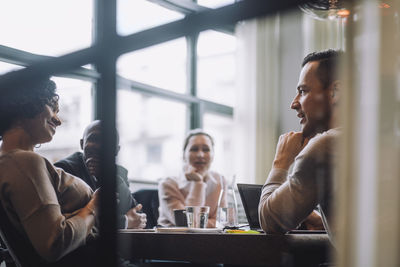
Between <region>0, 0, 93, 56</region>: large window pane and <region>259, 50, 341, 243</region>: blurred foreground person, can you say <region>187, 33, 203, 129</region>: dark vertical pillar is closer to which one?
<region>0, 0, 93, 56</region>: large window pane

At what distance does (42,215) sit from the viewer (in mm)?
1416

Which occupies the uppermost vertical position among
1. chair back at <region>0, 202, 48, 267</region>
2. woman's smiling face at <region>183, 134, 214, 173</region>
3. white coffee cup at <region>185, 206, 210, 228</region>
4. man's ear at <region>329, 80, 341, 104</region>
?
woman's smiling face at <region>183, 134, 214, 173</region>

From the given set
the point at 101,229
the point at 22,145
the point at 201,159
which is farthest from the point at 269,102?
the point at 101,229

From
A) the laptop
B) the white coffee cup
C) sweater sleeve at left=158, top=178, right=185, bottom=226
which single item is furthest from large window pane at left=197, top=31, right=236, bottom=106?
the white coffee cup

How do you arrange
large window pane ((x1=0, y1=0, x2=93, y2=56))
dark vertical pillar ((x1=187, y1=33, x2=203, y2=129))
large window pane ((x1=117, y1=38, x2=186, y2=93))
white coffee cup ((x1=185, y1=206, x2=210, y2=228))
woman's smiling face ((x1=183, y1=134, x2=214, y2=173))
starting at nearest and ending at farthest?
white coffee cup ((x1=185, y1=206, x2=210, y2=228)) < large window pane ((x1=0, y1=0, x2=93, y2=56)) < woman's smiling face ((x1=183, y1=134, x2=214, y2=173)) < large window pane ((x1=117, y1=38, x2=186, y2=93)) < dark vertical pillar ((x1=187, y1=33, x2=203, y2=129))

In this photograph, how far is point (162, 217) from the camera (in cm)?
326

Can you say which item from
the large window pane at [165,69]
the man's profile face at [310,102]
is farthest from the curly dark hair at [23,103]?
the large window pane at [165,69]

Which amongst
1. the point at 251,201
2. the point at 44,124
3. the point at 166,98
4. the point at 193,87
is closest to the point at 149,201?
the point at 251,201

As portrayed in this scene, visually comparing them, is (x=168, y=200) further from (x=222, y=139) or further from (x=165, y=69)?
(x=222, y=139)

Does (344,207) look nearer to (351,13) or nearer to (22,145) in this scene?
(351,13)

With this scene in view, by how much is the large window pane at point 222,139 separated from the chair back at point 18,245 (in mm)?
3746

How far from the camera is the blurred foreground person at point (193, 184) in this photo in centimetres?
336

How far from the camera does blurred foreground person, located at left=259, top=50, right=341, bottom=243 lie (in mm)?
1283

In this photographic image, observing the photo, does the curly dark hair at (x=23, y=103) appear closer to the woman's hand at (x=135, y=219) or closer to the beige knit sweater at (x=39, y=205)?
the beige knit sweater at (x=39, y=205)
